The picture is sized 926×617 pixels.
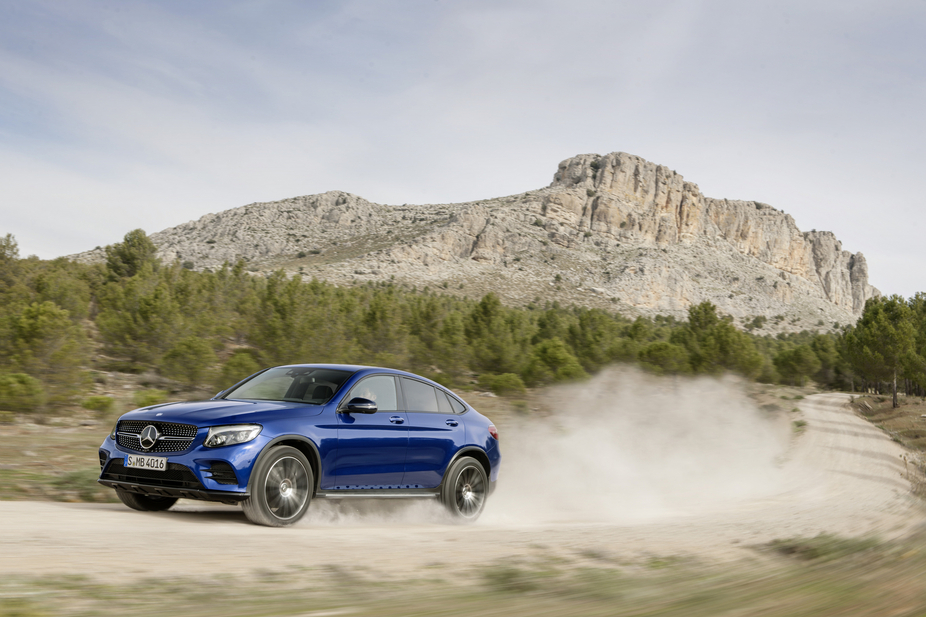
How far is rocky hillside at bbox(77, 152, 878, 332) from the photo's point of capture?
97.4 metres

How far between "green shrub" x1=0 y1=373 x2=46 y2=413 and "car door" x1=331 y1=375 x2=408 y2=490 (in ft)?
40.5

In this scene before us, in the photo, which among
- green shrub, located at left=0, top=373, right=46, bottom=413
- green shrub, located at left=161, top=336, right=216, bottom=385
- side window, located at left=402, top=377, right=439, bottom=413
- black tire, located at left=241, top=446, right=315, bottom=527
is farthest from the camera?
green shrub, located at left=161, top=336, right=216, bottom=385

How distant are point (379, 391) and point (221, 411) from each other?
175cm

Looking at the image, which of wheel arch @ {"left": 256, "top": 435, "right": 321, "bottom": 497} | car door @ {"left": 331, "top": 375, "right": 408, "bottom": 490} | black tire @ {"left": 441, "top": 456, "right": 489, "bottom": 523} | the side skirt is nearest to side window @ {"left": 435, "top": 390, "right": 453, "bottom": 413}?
black tire @ {"left": 441, "top": 456, "right": 489, "bottom": 523}

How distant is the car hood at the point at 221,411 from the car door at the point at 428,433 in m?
1.24

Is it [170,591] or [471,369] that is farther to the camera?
[471,369]

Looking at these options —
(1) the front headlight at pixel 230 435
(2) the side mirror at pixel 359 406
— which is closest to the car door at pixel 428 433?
(2) the side mirror at pixel 359 406

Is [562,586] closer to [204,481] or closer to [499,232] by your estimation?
[204,481]

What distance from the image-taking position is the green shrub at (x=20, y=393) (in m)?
16.1

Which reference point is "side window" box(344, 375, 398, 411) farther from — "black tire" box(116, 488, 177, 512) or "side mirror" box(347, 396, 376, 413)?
"black tire" box(116, 488, 177, 512)

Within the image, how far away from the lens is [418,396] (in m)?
8.14

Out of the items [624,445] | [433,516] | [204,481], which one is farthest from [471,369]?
[204,481]

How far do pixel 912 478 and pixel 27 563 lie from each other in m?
17.5

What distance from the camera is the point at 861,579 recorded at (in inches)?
234
